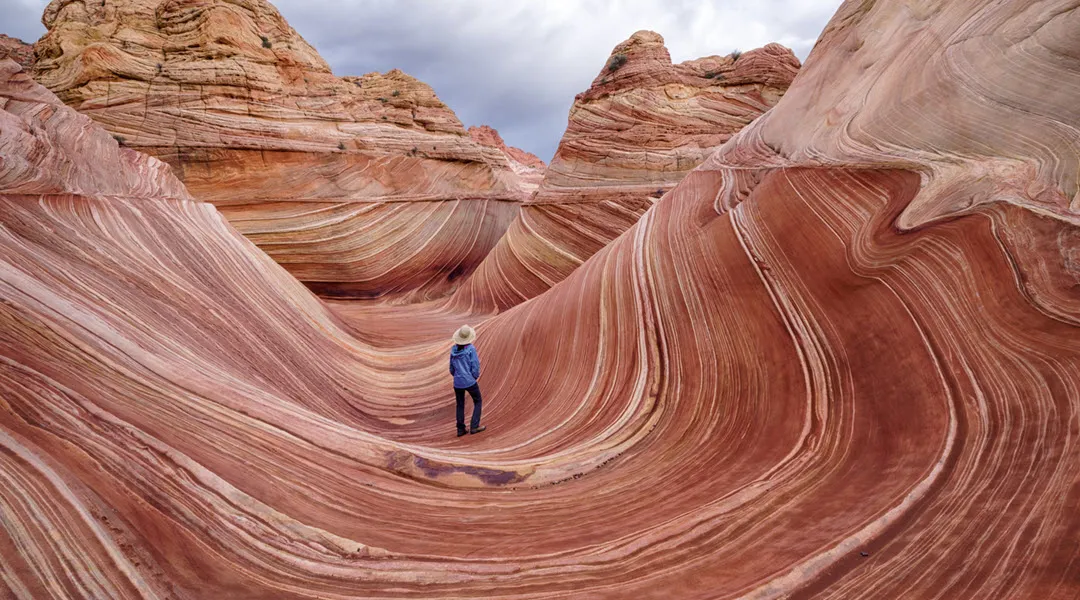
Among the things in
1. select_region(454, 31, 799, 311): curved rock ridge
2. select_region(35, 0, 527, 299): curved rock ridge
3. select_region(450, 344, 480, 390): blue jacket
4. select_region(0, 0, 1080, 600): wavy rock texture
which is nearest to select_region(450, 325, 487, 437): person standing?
select_region(450, 344, 480, 390): blue jacket

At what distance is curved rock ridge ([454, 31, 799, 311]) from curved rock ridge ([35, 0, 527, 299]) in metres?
2.94

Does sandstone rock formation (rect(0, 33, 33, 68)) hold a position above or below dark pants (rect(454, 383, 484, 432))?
above

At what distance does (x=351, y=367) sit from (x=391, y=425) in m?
1.42

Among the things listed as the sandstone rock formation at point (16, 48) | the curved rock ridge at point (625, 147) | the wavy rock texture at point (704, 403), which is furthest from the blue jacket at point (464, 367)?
the sandstone rock formation at point (16, 48)

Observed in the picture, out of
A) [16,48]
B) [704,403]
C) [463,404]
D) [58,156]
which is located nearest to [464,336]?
[463,404]

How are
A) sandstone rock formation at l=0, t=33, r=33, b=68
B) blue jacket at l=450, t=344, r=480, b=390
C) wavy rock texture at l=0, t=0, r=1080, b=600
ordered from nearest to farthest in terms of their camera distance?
wavy rock texture at l=0, t=0, r=1080, b=600, blue jacket at l=450, t=344, r=480, b=390, sandstone rock formation at l=0, t=33, r=33, b=68

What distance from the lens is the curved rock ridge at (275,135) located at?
12.0m

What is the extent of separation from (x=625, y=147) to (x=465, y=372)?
788 centimetres

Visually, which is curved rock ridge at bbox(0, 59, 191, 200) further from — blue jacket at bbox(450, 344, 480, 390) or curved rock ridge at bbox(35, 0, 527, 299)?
curved rock ridge at bbox(35, 0, 527, 299)

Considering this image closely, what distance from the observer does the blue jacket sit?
461cm

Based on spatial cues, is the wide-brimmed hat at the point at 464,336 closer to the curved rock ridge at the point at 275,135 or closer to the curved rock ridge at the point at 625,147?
the curved rock ridge at the point at 625,147

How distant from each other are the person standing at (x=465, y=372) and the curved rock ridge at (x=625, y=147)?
601cm

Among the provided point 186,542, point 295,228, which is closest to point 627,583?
point 186,542

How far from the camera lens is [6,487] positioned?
1898mm
